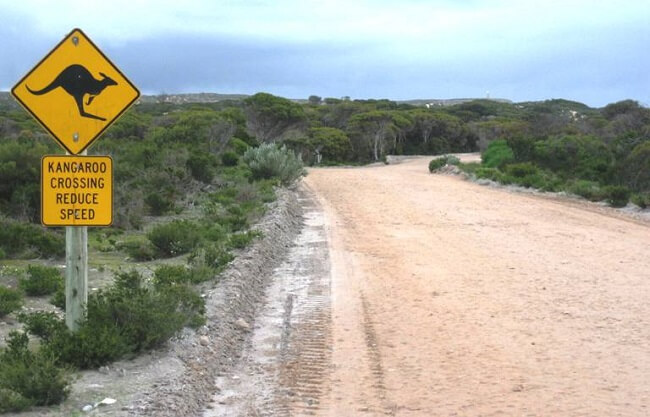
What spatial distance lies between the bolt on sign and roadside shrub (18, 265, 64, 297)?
12.7 feet

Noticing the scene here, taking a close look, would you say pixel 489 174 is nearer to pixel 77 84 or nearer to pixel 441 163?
pixel 441 163

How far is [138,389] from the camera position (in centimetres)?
657

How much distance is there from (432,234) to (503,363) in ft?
32.5

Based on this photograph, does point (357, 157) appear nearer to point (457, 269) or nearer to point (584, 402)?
point (457, 269)

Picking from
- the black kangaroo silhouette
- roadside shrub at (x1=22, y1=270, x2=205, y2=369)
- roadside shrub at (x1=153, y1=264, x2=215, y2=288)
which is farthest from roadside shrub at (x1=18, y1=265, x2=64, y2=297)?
the black kangaroo silhouette

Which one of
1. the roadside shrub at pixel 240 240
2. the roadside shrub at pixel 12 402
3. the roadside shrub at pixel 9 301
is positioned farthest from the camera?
the roadside shrub at pixel 240 240

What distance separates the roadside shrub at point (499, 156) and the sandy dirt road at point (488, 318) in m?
18.2

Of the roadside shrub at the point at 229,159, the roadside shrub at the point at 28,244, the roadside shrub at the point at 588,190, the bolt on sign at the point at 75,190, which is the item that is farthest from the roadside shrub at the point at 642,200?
the bolt on sign at the point at 75,190

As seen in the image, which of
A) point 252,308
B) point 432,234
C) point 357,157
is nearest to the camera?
point 252,308

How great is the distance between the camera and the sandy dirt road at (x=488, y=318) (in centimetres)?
685

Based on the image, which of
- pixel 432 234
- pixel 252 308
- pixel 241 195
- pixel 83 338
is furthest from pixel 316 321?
pixel 241 195

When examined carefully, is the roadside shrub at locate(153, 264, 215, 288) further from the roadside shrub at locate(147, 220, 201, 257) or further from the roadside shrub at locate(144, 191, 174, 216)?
the roadside shrub at locate(144, 191, 174, 216)

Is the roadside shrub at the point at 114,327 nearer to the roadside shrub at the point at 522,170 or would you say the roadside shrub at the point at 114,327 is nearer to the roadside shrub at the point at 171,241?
the roadside shrub at the point at 171,241

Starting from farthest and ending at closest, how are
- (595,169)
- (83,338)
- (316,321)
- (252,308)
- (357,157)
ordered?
(357,157) → (595,169) → (252,308) → (316,321) → (83,338)
